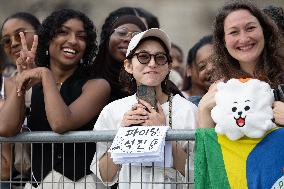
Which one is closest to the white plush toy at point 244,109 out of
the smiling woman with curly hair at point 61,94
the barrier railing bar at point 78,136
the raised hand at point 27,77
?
the barrier railing bar at point 78,136

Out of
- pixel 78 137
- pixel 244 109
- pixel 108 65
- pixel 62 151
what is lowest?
pixel 62 151

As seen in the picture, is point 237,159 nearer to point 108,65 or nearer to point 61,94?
point 61,94

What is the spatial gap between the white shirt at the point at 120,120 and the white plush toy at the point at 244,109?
0.46m

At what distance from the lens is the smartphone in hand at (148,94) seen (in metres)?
5.84

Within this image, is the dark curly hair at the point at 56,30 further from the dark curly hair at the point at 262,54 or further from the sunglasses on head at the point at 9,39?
the dark curly hair at the point at 262,54

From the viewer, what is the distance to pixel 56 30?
674 centimetres

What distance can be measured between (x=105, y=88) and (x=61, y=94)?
0.32 metres

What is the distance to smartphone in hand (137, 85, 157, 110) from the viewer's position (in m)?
5.84

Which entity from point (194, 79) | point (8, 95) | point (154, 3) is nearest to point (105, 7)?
point (154, 3)

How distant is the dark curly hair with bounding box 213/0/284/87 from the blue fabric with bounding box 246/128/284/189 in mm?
558

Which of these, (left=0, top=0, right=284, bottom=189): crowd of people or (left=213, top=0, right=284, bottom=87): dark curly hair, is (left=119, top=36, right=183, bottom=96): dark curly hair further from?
(left=213, top=0, right=284, bottom=87): dark curly hair

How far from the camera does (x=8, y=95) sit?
6473 mm

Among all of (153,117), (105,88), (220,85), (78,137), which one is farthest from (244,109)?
(105,88)

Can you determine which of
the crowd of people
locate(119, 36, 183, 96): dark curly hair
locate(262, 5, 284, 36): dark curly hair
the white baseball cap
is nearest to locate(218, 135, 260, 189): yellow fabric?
the crowd of people
